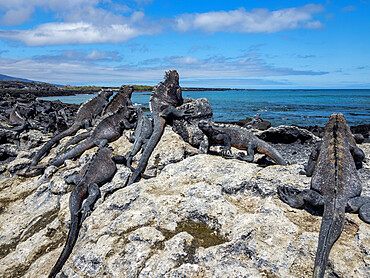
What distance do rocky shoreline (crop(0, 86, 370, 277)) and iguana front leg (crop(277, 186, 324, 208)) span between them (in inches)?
3.7

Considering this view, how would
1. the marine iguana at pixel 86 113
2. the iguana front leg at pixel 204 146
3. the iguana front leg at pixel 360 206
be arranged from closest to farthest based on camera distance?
1. the iguana front leg at pixel 360 206
2. the iguana front leg at pixel 204 146
3. the marine iguana at pixel 86 113

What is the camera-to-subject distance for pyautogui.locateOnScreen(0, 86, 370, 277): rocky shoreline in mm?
2697

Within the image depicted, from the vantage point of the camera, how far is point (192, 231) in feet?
10.8

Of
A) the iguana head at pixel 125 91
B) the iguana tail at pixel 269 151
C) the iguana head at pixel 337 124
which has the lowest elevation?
the iguana tail at pixel 269 151

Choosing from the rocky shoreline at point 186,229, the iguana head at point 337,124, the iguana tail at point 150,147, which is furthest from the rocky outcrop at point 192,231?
the iguana head at point 337,124

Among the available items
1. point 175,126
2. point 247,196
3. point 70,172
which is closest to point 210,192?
point 247,196

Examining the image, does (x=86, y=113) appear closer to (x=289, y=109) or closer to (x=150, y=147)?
(x=150, y=147)

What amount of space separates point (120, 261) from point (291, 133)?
8.37 metres

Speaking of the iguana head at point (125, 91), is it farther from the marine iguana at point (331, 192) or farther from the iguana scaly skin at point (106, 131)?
the marine iguana at point (331, 192)

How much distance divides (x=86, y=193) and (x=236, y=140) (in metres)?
3.53

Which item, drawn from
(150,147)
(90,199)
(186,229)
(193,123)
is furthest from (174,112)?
(186,229)

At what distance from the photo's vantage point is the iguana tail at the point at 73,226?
338cm

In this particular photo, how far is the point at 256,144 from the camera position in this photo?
5.58 metres

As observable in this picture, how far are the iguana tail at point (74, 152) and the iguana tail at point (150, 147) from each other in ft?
6.98
